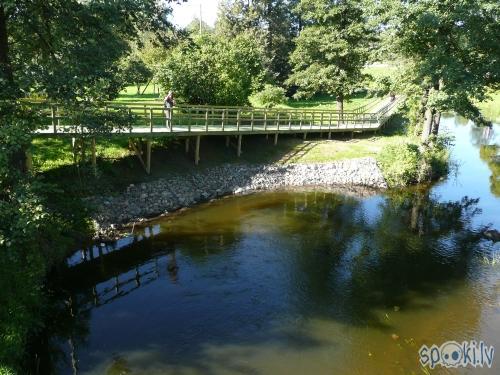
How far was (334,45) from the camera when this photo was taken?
110 feet

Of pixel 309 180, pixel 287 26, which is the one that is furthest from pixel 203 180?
pixel 287 26

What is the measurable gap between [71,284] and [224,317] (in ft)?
15.9

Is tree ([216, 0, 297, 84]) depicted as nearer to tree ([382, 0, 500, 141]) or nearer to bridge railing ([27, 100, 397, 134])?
bridge railing ([27, 100, 397, 134])

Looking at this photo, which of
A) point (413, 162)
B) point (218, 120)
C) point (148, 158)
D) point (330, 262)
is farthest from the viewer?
point (413, 162)

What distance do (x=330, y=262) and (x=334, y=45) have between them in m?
23.9

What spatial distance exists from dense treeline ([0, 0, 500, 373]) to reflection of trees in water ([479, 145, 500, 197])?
456 cm

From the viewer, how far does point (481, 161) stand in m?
30.2

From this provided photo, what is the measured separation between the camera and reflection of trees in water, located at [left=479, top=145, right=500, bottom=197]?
2404 cm

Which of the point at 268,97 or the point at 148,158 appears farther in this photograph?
the point at 268,97

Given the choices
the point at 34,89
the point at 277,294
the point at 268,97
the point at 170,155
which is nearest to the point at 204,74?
the point at 170,155

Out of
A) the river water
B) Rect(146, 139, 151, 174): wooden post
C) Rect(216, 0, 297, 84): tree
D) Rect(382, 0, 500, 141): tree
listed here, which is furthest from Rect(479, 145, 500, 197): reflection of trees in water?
Rect(216, 0, 297, 84): tree

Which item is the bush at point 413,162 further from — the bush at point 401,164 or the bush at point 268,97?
the bush at point 268,97

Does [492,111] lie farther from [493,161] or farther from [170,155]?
[170,155]

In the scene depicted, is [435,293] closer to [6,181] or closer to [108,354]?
[108,354]
